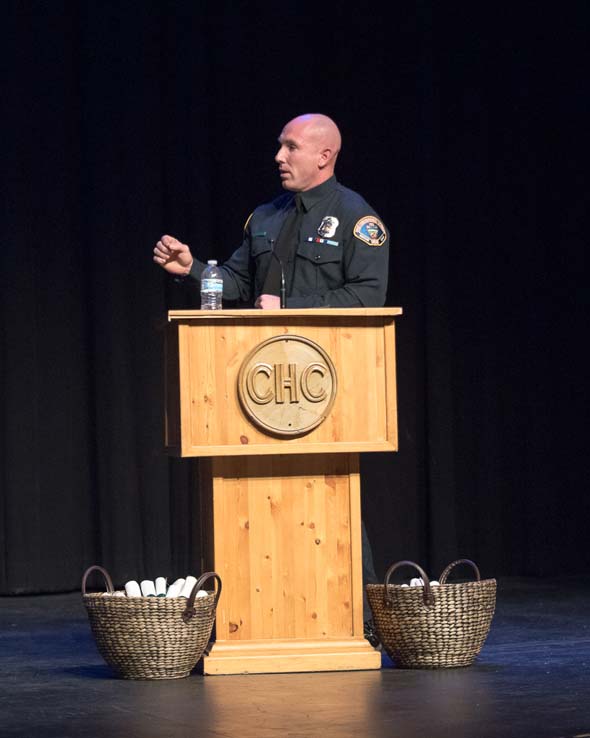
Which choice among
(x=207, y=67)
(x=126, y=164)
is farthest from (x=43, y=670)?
(x=207, y=67)

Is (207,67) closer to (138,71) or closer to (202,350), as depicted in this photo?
(138,71)

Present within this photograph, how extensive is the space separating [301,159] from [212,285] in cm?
51

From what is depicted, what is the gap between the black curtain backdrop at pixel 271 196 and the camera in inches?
224

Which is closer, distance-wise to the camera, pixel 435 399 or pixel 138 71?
pixel 138 71

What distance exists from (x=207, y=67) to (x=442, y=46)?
1.14 metres

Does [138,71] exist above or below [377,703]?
above

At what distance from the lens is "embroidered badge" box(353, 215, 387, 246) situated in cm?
385

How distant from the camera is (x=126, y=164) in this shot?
19.0ft

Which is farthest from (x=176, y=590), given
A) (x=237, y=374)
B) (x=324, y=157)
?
(x=324, y=157)

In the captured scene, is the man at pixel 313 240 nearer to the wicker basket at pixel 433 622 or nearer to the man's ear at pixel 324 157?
the man's ear at pixel 324 157

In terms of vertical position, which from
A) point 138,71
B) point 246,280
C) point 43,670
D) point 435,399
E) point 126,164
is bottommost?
point 43,670

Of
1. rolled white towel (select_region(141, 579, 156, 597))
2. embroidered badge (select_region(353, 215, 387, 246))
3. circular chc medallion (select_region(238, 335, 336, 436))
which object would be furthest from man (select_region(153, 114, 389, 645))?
rolled white towel (select_region(141, 579, 156, 597))

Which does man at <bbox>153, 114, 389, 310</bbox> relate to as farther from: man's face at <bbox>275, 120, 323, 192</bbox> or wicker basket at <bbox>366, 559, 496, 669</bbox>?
wicker basket at <bbox>366, 559, 496, 669</bbox>

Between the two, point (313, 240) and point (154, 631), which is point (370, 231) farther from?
point (154, 631)
